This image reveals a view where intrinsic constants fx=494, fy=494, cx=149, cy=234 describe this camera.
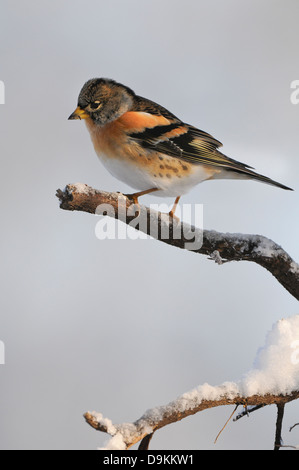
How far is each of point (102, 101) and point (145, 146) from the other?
0.23 metres

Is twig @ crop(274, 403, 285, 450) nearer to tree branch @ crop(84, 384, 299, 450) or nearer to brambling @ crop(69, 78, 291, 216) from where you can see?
tree branch @ crop(84, 384, 299, 450)

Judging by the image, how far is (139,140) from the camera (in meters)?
1.76

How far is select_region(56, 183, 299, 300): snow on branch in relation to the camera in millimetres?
1713

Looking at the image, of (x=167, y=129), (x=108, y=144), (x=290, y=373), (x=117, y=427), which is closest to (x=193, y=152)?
(x=167, y=129)

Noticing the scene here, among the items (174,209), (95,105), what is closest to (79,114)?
(95,105)

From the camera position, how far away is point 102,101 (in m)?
1.79

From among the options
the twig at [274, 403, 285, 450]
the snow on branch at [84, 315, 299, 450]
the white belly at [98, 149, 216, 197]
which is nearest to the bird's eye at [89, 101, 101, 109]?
the white belly at [98, 149, 216, 197]

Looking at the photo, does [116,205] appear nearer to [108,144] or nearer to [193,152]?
[108,144]

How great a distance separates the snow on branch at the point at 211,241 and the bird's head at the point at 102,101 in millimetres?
320

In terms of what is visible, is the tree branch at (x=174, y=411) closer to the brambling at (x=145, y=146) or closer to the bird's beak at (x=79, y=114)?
the brambling at (x=145, y=146)

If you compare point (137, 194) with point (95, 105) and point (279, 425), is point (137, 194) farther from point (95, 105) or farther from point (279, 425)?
point (279, 425)

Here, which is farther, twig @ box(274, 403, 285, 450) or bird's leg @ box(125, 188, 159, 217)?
bird's leg @ box(125, 188, 159, 217)

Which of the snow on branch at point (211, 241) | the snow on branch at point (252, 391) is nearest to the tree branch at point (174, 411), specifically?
the snow on branch at point (252, 391)

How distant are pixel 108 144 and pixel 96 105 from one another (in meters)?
0.15
